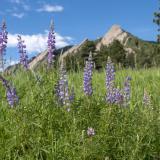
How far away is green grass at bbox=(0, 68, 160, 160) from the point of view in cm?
487

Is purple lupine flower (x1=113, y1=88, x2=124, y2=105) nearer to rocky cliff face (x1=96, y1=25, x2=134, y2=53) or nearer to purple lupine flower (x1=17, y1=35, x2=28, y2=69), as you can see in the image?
purple lupine flower (x1=17, y1=35, x2=28, y2=69)

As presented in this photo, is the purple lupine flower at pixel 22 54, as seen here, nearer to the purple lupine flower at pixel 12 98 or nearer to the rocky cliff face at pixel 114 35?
the purple lupine flower at pixel 12 98

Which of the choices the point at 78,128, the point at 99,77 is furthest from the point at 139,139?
the point at 99,77

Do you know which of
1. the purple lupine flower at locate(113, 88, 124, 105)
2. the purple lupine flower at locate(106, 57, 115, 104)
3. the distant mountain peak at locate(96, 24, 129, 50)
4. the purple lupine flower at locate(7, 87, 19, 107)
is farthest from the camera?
the distant mountain peak at locate(96, 24, 129, 50)

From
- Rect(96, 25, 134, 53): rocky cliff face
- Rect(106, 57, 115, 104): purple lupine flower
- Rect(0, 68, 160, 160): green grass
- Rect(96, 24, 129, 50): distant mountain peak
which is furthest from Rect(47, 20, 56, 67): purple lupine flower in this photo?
Rect(96, 24, 129, 50): distant mountain peak

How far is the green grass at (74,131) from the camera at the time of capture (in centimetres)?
487

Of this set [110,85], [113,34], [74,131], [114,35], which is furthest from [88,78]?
[113,34]

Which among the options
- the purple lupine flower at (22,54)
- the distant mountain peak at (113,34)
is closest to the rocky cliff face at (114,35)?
the distant mountain peak at (113,34)

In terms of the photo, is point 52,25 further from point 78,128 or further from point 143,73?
point 143,73

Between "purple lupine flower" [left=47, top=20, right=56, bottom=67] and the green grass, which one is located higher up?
"purple lupine flower" [left=47, top=20, right=56, bottom=67]

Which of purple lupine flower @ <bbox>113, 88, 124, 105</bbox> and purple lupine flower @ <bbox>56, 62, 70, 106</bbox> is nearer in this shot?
purple lupine flower @ <bbox>56, 62, 70, 106</bbox>

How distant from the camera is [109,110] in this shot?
5.33 meters

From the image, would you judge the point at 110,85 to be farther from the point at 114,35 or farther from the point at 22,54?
the point at 114,35

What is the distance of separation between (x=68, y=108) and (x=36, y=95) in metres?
0.43
